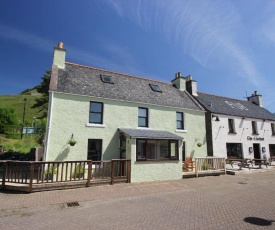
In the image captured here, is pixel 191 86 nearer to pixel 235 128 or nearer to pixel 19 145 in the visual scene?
pixel 235 128

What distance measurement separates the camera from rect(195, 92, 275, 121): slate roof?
67.1ft

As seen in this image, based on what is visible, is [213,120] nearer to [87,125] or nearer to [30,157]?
[87,125]

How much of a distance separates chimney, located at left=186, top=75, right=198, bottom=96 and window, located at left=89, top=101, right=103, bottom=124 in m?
11.2

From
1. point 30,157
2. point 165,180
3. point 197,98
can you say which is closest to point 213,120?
point 197,98

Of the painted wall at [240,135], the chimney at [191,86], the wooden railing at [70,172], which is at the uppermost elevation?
the chimney at [191,86]

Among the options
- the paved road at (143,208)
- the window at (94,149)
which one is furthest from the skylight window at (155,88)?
the paved road at (143,208)

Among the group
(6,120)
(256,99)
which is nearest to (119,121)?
(256,99)

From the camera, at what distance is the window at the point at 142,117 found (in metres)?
15.7

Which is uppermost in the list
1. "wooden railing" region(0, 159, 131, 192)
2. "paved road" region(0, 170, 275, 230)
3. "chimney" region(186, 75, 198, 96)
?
"chimney" region(186, 75, 198, 96)

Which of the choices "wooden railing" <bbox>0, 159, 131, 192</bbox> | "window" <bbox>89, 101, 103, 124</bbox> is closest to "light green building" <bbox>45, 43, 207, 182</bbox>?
"window" <bbox>89, 101, 103, 124</bbox>

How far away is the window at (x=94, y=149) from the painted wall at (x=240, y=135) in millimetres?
10988

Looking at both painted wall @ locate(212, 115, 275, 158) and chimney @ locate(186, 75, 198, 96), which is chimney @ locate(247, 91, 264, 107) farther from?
chimney @ locate(186, 75, 198, 96)

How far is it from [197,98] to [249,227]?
53.3ft

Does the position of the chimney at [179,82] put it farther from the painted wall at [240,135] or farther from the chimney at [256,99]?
the chimney at [256,99]
